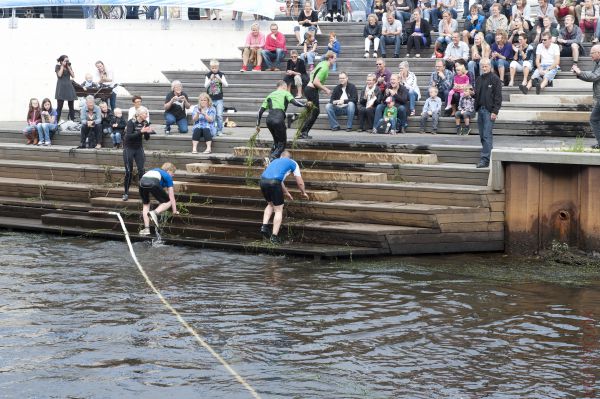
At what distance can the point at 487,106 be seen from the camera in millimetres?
18703

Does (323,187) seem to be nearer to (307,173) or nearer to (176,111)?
(307,173)

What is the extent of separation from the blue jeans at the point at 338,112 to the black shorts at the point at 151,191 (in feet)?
16.7

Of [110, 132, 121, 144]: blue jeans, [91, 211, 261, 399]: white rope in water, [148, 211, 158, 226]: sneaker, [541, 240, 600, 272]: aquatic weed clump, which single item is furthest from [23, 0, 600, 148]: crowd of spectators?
[91, 211, 261, 399]: white rope in water

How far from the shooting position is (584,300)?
14867 mm

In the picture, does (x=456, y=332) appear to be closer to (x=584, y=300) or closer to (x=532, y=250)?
(x=584, y=300)

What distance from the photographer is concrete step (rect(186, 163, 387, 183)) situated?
19219mm

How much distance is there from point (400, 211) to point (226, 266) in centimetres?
292

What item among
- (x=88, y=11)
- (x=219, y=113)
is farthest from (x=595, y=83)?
(x=88, y=11)

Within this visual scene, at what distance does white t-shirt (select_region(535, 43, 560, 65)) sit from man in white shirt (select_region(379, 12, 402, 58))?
396 centimetres

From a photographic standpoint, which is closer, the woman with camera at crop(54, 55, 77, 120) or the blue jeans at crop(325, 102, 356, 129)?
the blue jeans at crop(325, 102, 356, 129)

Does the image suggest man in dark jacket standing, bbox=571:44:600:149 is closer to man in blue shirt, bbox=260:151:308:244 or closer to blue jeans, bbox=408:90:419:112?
man in blue shirt, bbox=260:151:308:244

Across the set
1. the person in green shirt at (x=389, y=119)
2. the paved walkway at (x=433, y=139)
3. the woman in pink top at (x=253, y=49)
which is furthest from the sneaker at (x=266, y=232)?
the woman in pink top at (x=253, y=49)

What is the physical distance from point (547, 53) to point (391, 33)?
443 centimetres

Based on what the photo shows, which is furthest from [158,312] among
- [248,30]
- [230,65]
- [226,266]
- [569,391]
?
[248,30]
